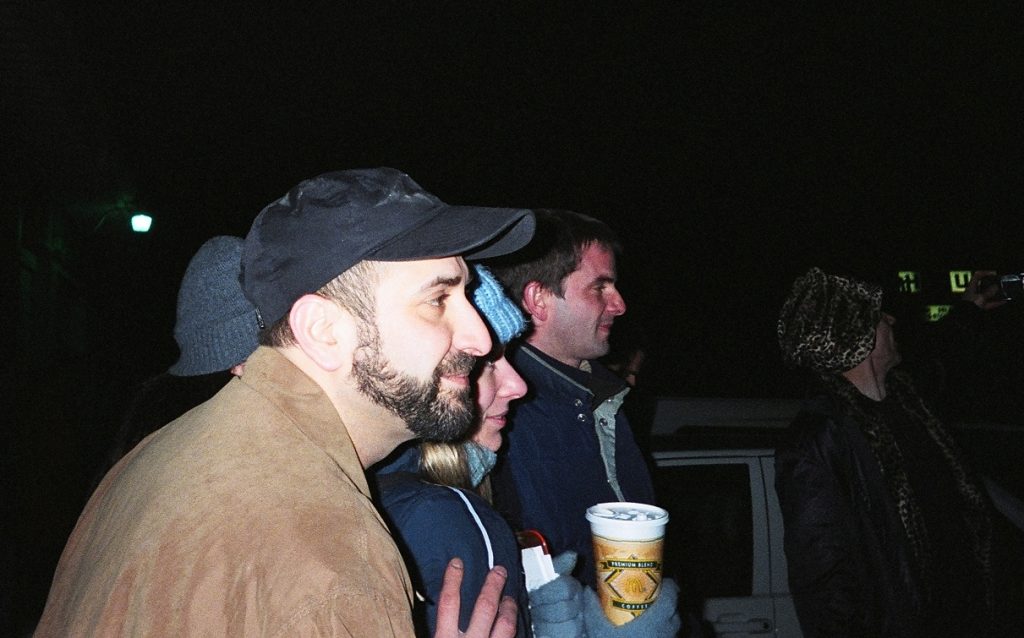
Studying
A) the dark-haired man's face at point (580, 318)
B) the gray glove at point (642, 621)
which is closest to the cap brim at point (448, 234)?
the gray glove at point (642, 621)

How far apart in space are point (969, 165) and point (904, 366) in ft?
69.8

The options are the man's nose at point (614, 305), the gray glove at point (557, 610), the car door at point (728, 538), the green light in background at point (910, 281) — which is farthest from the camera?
the green light in background at point (910, 281)

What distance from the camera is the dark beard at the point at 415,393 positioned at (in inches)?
57.9

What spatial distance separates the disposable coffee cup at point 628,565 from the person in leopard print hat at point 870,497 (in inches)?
59.4

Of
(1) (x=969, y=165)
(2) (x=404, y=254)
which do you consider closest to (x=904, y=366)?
(2) (x=404, y=254)

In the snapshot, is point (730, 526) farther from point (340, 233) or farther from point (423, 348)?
point (340, 233)

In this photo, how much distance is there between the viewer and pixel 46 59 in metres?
6.97

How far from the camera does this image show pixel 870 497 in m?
3.14

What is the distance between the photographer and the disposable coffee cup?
72.3 inches

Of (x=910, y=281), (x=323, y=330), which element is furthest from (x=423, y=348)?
(x=910, y=281)

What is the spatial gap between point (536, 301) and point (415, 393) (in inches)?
58.8

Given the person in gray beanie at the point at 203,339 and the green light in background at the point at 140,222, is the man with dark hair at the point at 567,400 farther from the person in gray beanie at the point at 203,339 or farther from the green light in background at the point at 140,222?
the green light in background at the point at 140,222

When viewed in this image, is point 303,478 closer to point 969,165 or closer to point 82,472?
point 82,472

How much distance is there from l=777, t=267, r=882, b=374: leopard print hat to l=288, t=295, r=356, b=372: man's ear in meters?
2.67
